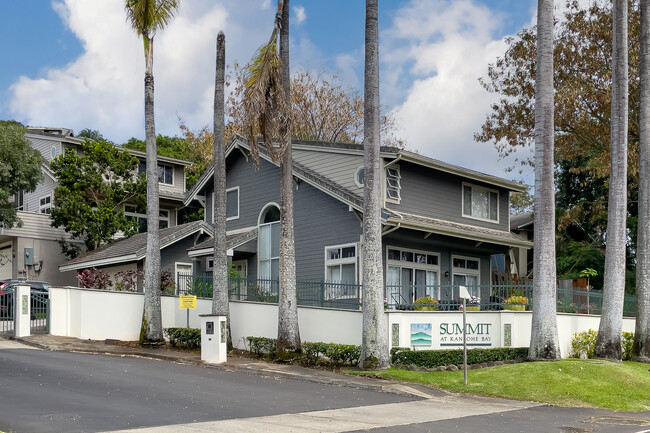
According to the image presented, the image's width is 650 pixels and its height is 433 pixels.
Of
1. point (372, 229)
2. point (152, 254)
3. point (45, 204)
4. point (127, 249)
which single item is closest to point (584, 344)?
point (372, 229)

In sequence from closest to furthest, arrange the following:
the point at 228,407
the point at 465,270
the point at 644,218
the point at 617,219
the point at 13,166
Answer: the point at 228,407 < the point at 617,219 < the point at 644,218 < the point at 465,270 < the point at 13,166

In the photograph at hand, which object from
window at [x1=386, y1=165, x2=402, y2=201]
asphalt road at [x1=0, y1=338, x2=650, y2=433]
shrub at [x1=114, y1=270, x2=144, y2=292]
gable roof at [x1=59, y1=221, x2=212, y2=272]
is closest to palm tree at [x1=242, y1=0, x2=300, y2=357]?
asphalt road at [x1=0, y1=338, x2=650, y2=433]

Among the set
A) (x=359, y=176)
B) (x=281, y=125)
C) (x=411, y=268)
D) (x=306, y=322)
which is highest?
(x=281, y=125)

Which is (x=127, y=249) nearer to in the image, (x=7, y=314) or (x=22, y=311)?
(x=7, y=314)

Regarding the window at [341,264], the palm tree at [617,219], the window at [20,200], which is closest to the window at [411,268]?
the window at [341,264]

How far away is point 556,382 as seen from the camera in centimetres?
1905

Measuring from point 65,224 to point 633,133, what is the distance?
2725cm

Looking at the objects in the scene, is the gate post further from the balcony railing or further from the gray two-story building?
the gray two-story building

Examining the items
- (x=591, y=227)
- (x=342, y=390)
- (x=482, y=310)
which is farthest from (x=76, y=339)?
(x=591, y=227)

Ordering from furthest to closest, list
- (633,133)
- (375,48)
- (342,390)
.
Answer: (633,133)
(375,48)
(342,390)

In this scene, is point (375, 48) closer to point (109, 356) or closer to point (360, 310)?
point (360, 310)

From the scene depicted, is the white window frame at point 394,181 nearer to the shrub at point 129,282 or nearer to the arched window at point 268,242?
the arched window at point 268,242

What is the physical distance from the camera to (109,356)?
72.7 feet

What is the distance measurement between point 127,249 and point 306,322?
1450 centimetres
